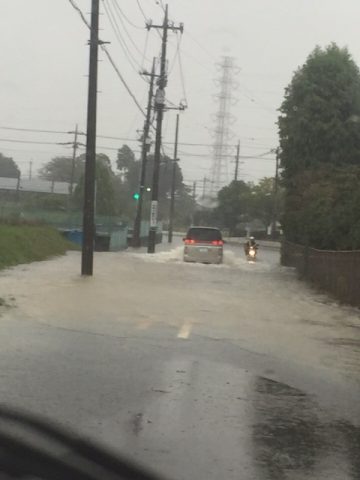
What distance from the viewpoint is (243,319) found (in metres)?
13.7

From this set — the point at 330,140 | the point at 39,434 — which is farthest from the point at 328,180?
the point at 39,434

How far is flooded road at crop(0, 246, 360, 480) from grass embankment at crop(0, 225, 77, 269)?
7776 millimetres

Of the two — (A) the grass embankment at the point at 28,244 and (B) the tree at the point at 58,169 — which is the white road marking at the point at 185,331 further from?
(B) the tree at the point at 58,169

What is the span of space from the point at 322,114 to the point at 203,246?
Answer: 38.0ft

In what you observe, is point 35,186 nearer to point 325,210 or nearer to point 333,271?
point 325,210

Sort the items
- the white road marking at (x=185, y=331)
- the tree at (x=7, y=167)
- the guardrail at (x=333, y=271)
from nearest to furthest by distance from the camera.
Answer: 1. the white road marking at (x=185, y=331)
2. the guardrail at (x=333, y=271)
3. the tree at (x=7, y=167)

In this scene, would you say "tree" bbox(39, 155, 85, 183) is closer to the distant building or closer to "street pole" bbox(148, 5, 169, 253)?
the distant building

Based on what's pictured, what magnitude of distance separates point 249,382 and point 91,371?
1711 millimetres

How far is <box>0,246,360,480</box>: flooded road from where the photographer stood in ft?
17.9

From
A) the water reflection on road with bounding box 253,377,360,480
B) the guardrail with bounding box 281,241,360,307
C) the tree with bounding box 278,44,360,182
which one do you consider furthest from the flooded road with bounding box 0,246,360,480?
the tree with bounding box 278,44,360,182

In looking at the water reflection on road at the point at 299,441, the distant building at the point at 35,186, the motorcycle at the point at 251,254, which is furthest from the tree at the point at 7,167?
the water reflection on road at the point at 299,441

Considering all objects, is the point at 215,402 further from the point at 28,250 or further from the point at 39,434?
the point at 28,250

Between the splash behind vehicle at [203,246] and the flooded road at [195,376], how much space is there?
1303 cm

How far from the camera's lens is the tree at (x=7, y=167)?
146375mm
